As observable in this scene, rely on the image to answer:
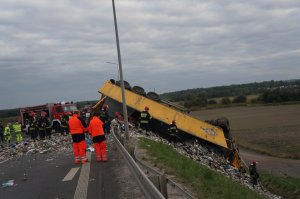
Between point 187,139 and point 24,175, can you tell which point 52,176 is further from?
point 187,139

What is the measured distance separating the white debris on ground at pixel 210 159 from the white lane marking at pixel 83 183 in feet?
25.3

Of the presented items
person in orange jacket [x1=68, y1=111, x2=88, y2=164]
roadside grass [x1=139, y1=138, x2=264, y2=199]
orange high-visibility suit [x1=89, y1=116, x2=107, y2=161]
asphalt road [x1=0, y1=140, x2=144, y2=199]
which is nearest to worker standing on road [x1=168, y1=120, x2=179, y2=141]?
roadside grass [x1=139, y1=138, x2=264, y2=199]

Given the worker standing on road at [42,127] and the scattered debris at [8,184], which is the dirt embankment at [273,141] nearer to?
the worker standing on road at [42,127]

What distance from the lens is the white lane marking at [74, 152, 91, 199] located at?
8.66m

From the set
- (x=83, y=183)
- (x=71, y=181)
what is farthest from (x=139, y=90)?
(x=83, y=183)

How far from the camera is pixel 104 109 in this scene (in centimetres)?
2312

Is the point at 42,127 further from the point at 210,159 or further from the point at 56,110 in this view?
the point at 210,159

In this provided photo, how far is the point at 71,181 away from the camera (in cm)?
1046

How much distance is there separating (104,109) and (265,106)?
77.6 m

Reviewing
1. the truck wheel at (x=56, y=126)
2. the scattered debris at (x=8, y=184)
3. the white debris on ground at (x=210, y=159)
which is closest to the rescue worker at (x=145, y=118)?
the white debris on ground at (x=210, y=159)

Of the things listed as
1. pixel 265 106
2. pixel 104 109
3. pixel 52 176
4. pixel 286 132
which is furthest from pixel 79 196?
pixel 265 106

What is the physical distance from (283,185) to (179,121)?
6032 mm

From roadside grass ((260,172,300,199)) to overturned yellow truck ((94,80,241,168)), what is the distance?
5.71 feet

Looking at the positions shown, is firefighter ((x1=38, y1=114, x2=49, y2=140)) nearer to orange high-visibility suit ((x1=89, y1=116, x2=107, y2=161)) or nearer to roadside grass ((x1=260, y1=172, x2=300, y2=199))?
roadside grass ((x1=260, y1=172, x2=300, y2=199))
